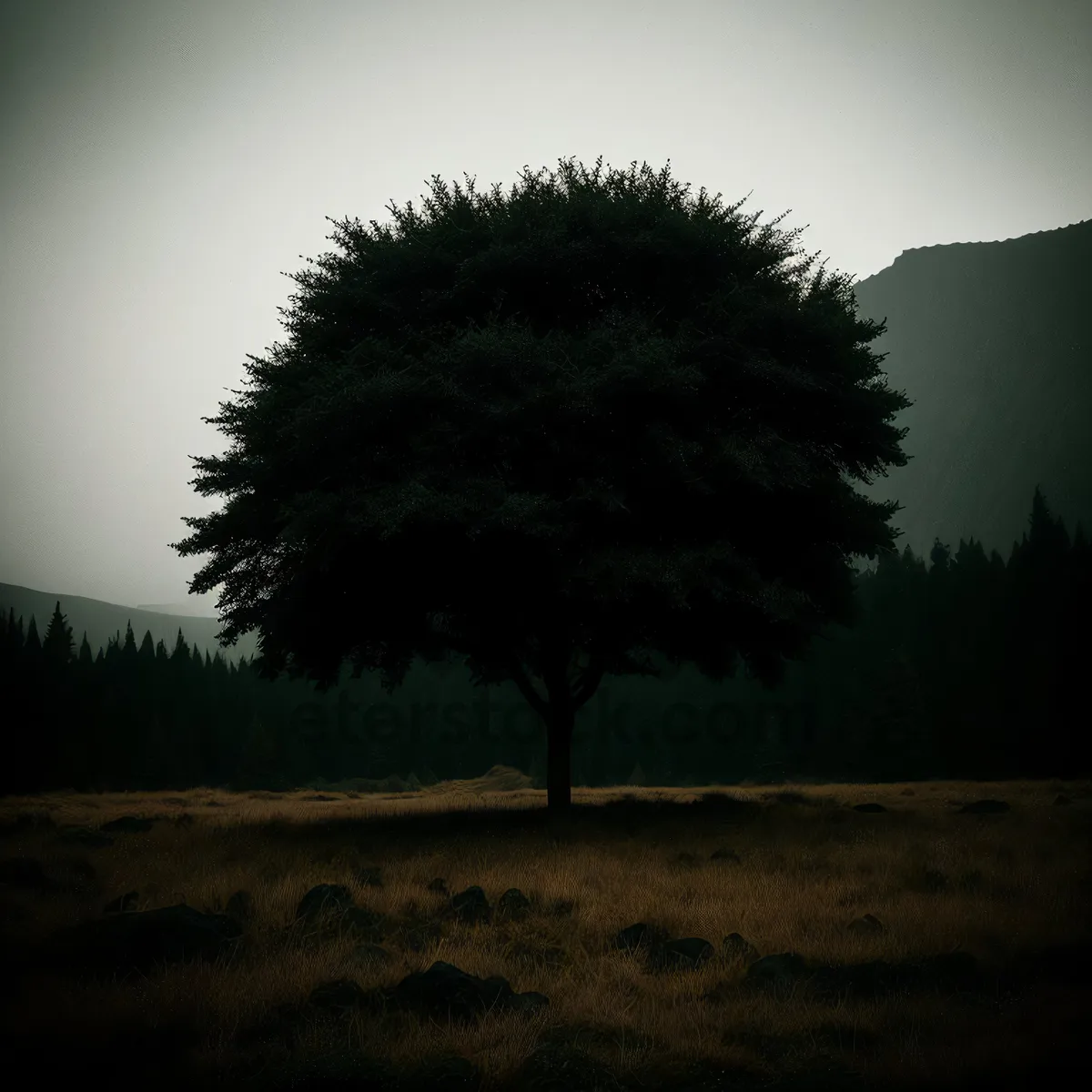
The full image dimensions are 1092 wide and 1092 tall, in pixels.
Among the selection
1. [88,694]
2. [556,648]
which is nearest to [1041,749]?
[556,648]

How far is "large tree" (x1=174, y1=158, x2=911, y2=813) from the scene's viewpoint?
1480cm

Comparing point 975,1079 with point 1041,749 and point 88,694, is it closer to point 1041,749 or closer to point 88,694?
point 1041,749

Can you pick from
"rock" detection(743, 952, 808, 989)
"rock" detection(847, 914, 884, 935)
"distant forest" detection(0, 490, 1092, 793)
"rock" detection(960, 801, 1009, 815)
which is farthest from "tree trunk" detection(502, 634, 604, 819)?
"distant forest" detection(0, 490, 1092, 793)

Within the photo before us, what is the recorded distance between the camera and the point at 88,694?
91.3 meters

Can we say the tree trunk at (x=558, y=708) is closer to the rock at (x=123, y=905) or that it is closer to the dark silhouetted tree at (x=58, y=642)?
the rock at (x=123, y=905)

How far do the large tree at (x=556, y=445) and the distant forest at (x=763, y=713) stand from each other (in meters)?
27.7

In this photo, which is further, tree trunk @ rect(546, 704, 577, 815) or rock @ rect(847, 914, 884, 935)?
tree trunk @ rect(546, 704, 577, 815)

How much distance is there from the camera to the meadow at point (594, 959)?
203 inches

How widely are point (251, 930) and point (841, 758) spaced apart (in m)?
67.5

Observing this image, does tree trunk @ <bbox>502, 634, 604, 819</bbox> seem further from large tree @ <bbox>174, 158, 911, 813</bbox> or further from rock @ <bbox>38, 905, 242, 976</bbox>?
rock @ <bbox>38, 905, 242, 976</bbox>

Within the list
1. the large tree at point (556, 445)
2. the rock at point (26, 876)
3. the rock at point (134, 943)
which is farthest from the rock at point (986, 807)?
the rock at point (26, 876)

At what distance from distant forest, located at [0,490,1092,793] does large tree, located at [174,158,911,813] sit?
2770 cm

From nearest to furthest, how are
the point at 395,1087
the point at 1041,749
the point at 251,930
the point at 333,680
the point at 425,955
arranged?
the point at 395,1087 → the point at 425,955 → the point at 251,930 → the point at 333,680 → the point at 1041,749

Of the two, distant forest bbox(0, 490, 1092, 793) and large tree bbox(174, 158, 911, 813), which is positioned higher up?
large tree bbox(174, 158, 911, 813)
